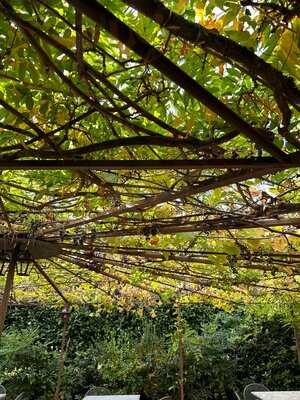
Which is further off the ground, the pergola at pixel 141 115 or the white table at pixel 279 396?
the pergola at pixel 141 115

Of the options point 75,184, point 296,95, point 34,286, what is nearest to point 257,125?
point 296,95

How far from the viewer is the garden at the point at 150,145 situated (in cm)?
121

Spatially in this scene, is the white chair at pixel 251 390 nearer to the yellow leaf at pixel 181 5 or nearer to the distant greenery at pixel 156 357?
the distant greenery at pixel 156 357

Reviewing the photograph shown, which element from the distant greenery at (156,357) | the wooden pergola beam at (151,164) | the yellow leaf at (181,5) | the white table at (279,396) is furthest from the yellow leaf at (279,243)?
the distant greenery at (156,357)

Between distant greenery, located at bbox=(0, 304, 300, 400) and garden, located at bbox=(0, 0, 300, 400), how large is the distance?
4.88 feet

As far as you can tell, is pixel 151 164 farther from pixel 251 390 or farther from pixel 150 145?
pixel 251 390

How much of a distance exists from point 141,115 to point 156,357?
777 cm

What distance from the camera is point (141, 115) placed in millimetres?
1638

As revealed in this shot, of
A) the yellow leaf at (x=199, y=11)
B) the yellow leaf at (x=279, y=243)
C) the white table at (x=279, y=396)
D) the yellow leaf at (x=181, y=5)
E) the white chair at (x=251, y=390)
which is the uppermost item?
the yellow leaf at (x=199, y=11)

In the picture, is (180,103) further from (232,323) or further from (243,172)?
(232,323)

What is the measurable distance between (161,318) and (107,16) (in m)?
9.08

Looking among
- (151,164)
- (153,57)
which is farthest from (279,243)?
(153,57)

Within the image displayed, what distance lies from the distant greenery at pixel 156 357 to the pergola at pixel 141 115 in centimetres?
566

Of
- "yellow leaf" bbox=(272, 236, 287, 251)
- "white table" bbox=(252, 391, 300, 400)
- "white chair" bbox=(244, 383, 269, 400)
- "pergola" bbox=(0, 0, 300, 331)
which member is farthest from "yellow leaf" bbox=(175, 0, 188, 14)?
"white chair" bbox=(244, 383, 269, 400)
